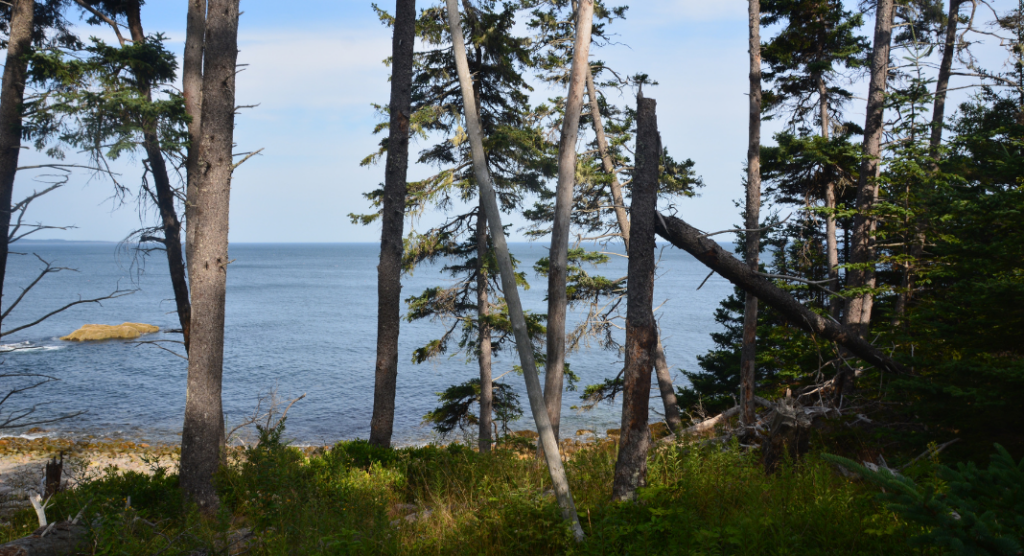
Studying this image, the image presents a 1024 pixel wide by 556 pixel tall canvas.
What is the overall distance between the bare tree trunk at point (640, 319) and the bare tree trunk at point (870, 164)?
7.19 meters

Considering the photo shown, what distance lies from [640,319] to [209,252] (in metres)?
5.11

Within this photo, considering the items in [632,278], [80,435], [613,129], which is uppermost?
[613,129]

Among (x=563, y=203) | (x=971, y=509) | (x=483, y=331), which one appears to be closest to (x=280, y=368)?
(x=483, y=331)

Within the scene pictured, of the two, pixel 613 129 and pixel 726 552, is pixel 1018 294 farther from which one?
pixel 613 129

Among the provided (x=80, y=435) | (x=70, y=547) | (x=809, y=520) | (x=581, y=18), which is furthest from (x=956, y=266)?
(x=80, y=435)

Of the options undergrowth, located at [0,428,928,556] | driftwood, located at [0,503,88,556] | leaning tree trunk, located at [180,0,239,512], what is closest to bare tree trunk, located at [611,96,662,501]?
undergrowth, located at [0,428,928,556]

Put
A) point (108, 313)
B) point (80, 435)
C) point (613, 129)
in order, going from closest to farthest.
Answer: point (613, 129)
point (80, 435)
point (108, 313)

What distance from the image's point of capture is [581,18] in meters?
8.03

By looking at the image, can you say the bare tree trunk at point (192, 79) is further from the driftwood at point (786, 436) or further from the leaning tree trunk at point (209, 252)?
the driftwood at point (786, 436)

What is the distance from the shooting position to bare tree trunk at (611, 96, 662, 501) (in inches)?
187

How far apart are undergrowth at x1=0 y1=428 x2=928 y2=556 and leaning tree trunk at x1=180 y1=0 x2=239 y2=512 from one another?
0.50 m

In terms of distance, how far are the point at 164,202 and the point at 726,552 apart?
421 inches

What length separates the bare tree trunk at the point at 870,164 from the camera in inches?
395

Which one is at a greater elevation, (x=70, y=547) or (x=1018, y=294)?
(x=1018, y=294)
